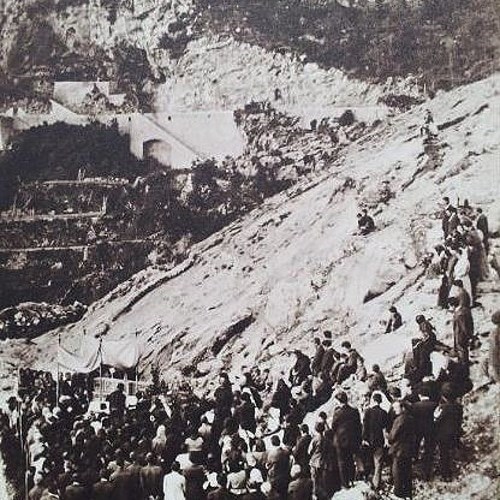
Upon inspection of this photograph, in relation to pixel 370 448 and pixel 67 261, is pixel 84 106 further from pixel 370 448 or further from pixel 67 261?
pixel 370 448

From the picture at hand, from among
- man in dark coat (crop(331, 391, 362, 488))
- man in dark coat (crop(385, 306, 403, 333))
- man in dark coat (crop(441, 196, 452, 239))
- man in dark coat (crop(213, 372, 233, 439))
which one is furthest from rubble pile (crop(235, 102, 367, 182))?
man in dark coat (crop(331, 391, 362, 488))

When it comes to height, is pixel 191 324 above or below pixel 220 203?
below

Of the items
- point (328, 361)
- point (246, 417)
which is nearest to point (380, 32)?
point (328, 361)

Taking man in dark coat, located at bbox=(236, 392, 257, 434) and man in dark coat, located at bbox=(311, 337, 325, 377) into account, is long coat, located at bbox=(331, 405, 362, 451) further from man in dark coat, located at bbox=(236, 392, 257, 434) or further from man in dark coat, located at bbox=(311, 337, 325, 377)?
man in dark coat, located at bbox=(236, 392, 257, 434)

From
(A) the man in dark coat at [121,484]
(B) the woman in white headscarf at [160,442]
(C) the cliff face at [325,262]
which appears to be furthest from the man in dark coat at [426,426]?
(A) the man in dark coat at [121,484]

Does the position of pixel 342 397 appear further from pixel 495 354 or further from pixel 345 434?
pixel 495 354

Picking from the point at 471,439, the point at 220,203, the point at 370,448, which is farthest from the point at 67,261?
the point at 471,439

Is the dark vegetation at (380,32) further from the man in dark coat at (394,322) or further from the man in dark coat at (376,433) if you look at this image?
the man in dark coat at (376,433)

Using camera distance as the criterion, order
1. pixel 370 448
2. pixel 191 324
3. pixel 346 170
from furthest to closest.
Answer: pixel 346 170 < pixel 191 324 < pixel 370 448
